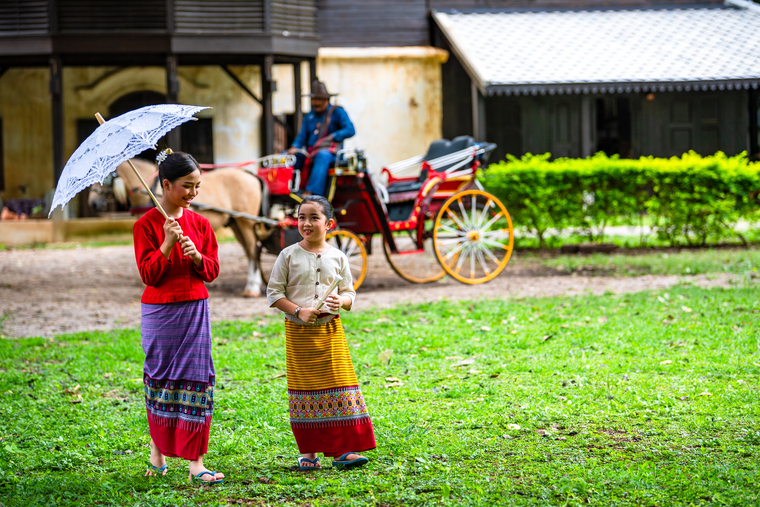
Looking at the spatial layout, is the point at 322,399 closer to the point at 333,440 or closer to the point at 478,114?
the point at 333,440

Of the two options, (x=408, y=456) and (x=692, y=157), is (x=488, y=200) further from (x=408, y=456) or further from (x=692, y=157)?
(x=408, y=456)

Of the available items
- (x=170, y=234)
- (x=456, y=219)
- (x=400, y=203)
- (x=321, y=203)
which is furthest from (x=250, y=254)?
(x=170, y=234)

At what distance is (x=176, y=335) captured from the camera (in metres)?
3.81

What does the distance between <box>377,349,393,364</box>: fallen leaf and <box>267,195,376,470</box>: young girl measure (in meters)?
2.24

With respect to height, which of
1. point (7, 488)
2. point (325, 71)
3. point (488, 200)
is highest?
point (325, 71)

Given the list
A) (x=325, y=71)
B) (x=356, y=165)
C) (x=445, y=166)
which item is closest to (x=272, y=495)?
(x=356, y=165)

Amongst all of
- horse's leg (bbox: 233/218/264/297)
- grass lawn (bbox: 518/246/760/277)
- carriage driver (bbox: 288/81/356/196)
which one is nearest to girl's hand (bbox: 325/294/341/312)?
carriage driver (bbox: 288/81/356/196)

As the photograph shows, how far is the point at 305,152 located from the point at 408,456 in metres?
5.85

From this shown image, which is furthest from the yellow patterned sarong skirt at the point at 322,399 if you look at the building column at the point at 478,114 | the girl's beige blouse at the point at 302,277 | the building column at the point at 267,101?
the building column at the point at 478,114

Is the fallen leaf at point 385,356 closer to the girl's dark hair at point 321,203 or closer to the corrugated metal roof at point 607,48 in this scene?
the girl's dark hair at point 321,203

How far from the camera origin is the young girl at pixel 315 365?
3.93 metres

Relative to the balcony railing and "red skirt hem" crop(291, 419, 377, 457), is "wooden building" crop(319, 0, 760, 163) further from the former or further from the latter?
"red skirt hem" crop(291, 419, 377, 457)

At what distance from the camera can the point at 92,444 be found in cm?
449

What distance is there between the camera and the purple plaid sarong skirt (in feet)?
12.5
